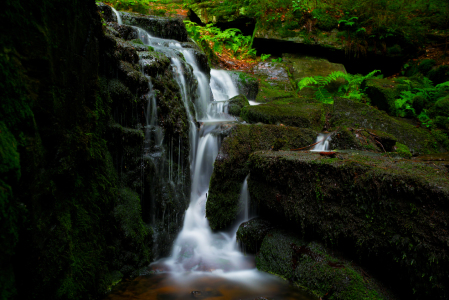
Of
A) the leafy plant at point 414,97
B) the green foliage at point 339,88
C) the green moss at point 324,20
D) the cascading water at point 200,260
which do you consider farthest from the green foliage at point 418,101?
the cascading water at point 200,260

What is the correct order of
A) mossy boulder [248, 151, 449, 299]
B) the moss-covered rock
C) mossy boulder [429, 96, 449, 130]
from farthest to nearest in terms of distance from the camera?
mossy boulder [429, 96, 449, 130] → the moss-covered rock → mossy boulder [248, 151, 449, 299]

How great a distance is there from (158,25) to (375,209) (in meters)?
8.06

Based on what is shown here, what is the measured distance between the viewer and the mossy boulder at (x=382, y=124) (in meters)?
5.57

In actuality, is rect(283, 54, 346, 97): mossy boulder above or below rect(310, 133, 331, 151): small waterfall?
above

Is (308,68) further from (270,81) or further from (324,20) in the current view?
(324,20)

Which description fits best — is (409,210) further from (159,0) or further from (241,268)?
(159,0)

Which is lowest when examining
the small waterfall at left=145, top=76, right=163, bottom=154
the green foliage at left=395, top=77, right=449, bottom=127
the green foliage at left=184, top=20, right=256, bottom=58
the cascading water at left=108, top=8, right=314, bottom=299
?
the cascading water at left=108, top=8, right=314, bottom=299

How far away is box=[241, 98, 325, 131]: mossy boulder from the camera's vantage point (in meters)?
5.86

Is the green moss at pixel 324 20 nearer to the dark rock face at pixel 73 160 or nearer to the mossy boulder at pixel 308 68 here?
the mossy boulder at pixel 308 68

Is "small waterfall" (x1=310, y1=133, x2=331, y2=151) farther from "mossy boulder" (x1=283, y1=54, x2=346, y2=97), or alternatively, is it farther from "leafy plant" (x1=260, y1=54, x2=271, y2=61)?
"leafy plant" (x1=260, y1=54, x2=271, y2=61)

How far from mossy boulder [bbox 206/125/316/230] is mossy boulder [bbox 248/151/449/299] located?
32.3 inches

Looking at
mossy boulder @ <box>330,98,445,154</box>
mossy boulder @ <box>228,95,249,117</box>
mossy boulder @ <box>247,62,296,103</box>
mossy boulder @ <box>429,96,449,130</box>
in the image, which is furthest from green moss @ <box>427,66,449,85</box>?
mossy boulder @ <box>228,95,249,117</box>

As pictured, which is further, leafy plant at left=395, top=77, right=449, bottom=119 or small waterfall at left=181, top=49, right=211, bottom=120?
leafy plant at left=395, top=77, right=449, bottom=119

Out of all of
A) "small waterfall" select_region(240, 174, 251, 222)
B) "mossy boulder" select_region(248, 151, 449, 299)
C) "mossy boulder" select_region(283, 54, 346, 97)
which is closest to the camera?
"mossy boulder" select_region(248, 151, 449, 299)
